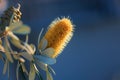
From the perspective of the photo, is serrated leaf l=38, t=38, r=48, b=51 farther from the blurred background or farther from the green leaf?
the blurred background

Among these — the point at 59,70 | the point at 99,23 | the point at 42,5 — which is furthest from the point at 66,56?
the point at 99,23

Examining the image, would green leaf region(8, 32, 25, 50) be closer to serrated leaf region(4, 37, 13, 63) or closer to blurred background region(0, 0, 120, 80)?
serrated leaf region(4, 37, 13, 63)

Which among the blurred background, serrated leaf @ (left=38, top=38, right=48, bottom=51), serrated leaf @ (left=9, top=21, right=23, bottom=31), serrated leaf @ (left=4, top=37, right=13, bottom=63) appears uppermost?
the blurred background

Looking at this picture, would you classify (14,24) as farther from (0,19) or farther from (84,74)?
(84,74)

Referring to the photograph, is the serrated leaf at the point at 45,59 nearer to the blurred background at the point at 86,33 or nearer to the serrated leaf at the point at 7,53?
the serrated leaf at the point at 7,53

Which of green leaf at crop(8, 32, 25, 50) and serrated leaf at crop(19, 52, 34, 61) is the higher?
green leaf at crop(8, 32, 25, 50)

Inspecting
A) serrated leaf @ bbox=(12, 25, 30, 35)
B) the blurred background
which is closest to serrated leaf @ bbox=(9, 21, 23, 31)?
serrated leaf @ bbox=(12, 25, 30, 35)

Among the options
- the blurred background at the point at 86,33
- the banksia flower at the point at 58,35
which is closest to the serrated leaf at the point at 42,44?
the banksia flower at the point at 58,35

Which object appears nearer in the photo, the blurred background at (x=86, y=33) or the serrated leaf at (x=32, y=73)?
the serrated leaf at (x=32, y=73)

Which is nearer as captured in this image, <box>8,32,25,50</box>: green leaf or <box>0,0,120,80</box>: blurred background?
<box>8,32,25,50</box>: green leaf
